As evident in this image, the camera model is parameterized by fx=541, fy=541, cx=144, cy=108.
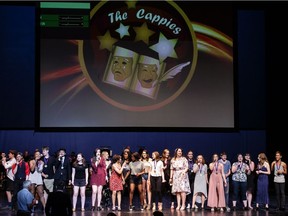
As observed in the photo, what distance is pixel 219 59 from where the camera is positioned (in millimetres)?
17672

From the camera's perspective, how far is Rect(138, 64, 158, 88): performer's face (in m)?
17.2

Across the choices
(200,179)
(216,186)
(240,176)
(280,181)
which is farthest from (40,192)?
(280,181)

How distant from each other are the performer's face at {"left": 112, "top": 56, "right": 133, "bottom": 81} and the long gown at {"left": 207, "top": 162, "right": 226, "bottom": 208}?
5063mm

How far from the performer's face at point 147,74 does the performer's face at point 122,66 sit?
13.8 inches

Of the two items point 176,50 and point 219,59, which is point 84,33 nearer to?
point 176,50

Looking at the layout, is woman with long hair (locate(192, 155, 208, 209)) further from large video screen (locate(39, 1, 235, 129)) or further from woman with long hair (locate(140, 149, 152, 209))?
large video screen (locate(39, 1, 235, 129))

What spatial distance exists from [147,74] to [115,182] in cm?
477

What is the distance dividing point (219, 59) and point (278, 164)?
5.05m

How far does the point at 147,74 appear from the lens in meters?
17.2

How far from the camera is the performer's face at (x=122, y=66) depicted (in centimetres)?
1720

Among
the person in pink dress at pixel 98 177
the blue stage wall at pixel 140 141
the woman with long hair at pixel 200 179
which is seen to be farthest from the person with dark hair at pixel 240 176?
the blue stage wall at pixel 140 141

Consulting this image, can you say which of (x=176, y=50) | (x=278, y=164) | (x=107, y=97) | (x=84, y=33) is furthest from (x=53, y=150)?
(x=278, y=164)

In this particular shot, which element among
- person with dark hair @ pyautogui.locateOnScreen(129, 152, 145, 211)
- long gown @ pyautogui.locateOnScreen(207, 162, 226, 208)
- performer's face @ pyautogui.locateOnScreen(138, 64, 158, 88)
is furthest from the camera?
performer's face @ pyautogui.locateOnScreen(138, 64, 158, 88)

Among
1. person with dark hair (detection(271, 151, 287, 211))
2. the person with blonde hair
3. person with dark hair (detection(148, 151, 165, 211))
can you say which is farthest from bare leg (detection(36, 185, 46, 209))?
person with dark hair (detection(271, 151, 287, 211))
